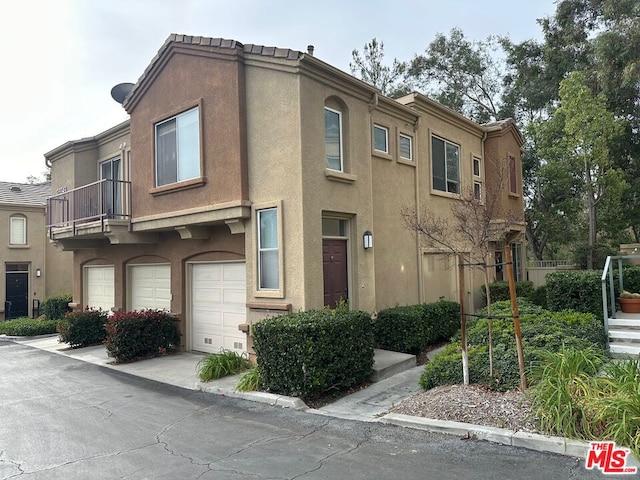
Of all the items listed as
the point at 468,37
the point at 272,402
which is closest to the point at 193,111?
the point at 272,402

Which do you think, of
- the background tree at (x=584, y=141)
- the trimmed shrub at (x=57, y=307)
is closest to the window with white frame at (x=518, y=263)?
the background tree at (x=584, y=141)

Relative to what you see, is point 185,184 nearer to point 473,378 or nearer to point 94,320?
point 94,320

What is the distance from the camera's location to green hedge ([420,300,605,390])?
21.0 ft

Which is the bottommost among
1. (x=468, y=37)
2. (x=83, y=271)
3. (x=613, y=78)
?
(x=83, y=271)

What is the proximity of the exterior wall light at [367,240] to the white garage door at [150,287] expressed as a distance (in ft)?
18.3

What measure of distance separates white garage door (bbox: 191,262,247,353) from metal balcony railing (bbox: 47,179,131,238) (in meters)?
2.72

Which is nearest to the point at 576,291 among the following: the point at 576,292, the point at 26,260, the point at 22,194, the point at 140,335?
the point at 576,292

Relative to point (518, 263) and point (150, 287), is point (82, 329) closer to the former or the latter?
point (150, 287)

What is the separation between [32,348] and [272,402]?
1032 centimetres

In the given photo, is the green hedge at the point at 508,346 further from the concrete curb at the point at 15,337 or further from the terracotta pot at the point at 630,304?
the concrete curb at the point at 15,337

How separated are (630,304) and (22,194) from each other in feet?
86.0

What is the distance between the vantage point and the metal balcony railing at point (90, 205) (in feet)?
40.7

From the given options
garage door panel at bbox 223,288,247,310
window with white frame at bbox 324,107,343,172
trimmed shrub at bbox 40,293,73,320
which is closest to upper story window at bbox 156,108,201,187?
garage door panel at bbox 223,288,247,310

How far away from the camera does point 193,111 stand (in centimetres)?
1046
